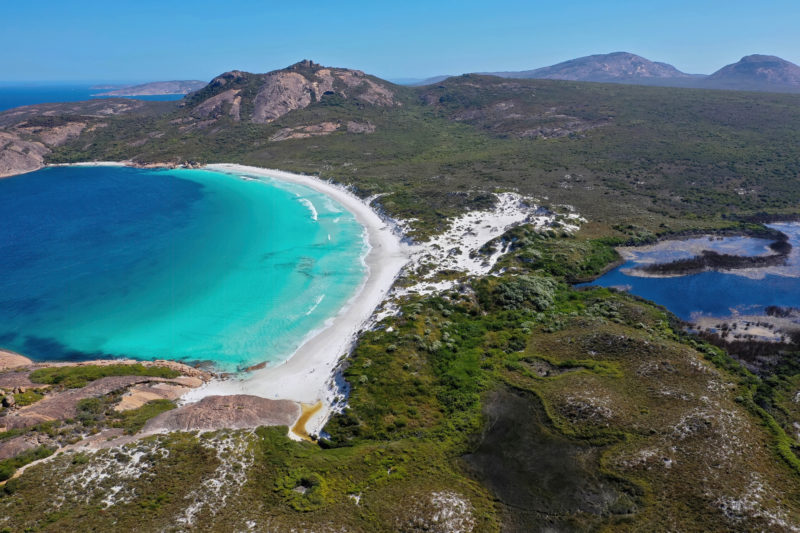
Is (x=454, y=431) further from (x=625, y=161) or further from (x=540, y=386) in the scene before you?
(x=625, y=161)

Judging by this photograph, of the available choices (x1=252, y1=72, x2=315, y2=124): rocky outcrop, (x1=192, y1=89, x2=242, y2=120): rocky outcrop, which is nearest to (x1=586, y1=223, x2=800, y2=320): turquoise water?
(x1=252, y1=72, x2=315, y2=124): rocky outcrop

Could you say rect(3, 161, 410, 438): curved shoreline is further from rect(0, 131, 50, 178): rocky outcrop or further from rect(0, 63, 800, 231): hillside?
rect(0, 131, 50, 178): rocky outcrop

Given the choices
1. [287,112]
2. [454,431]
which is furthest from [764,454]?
[287,112]

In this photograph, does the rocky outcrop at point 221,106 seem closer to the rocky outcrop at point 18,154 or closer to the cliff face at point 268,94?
the cliff face at point 268,94

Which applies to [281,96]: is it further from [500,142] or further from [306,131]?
[500,142]

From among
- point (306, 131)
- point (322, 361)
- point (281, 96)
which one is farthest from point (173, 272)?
→ point (281, 96)
